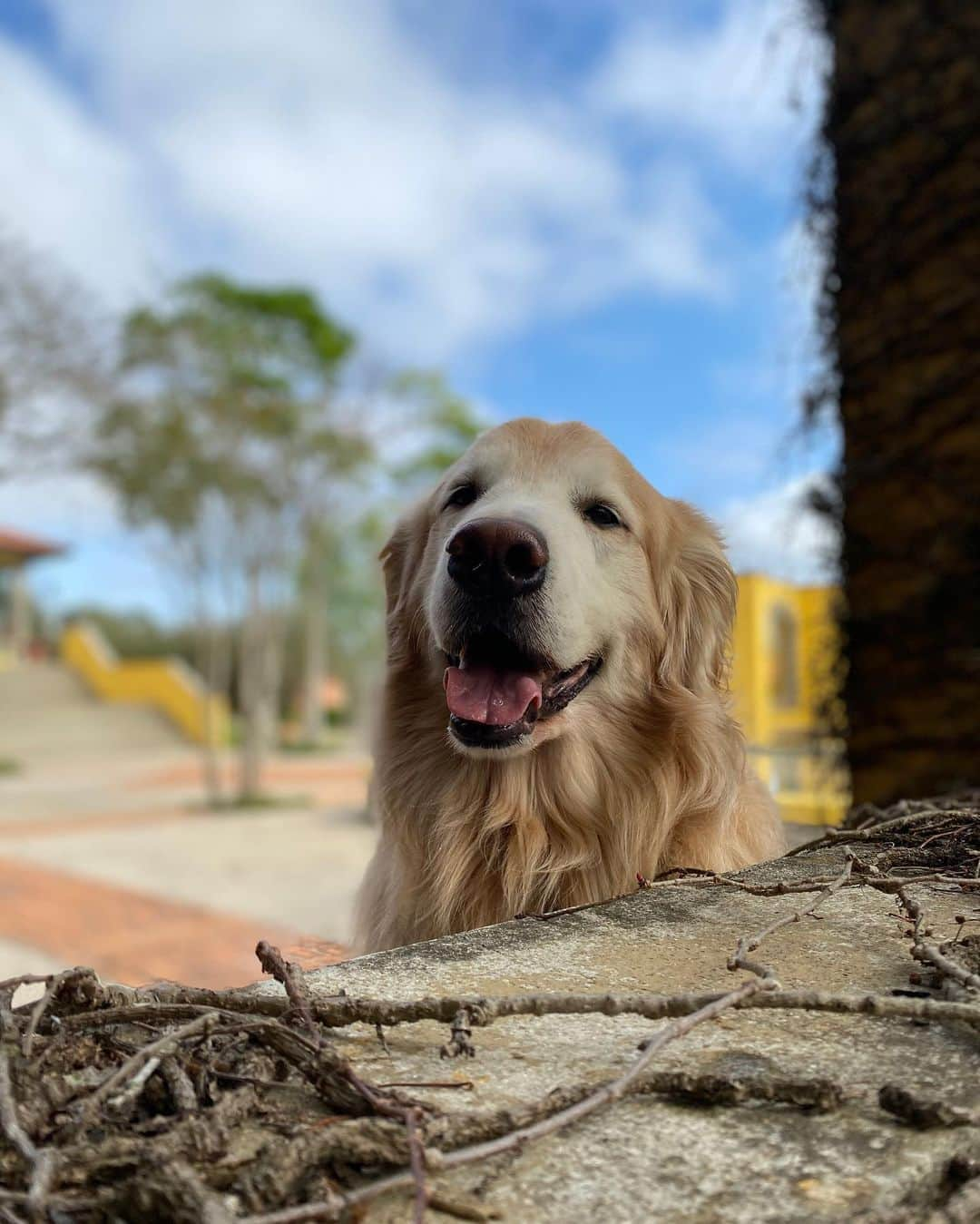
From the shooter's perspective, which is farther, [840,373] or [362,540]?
[362,540]

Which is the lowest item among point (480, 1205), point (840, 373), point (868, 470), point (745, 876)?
point (480, 1205)

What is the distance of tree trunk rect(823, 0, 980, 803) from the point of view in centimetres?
467

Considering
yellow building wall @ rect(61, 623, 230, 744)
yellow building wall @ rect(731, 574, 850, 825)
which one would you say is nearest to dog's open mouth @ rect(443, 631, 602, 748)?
yellow building wall @ rect(731, 574, 850, 825)

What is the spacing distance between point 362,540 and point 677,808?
1195 inches

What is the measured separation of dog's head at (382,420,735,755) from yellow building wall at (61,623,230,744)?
28.0m

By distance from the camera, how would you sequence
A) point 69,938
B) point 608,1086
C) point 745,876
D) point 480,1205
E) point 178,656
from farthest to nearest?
point 178,656 → point 69,938 → point 745,876 → point 608,1086 → point 480,1205

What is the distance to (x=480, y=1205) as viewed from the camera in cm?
90

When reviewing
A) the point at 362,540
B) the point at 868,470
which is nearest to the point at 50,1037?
the point at 868,470

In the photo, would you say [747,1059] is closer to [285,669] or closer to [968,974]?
[968,974]

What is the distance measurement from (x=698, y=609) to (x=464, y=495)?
0.70 meters

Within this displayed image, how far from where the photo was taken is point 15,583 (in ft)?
127

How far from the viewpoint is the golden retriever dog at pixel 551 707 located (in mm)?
2348

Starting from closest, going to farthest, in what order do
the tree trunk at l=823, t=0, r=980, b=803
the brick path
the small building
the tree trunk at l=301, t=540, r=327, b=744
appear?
the tree trunk at l=823, t=0, r=980, b=803, the brick path, the tree trunk at l=301, t=540, r=327, b=744, the small building

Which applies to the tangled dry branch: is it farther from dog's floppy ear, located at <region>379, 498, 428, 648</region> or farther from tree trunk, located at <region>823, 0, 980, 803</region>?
tree trunk, located at <region>823, 0, 980, 803</region>
